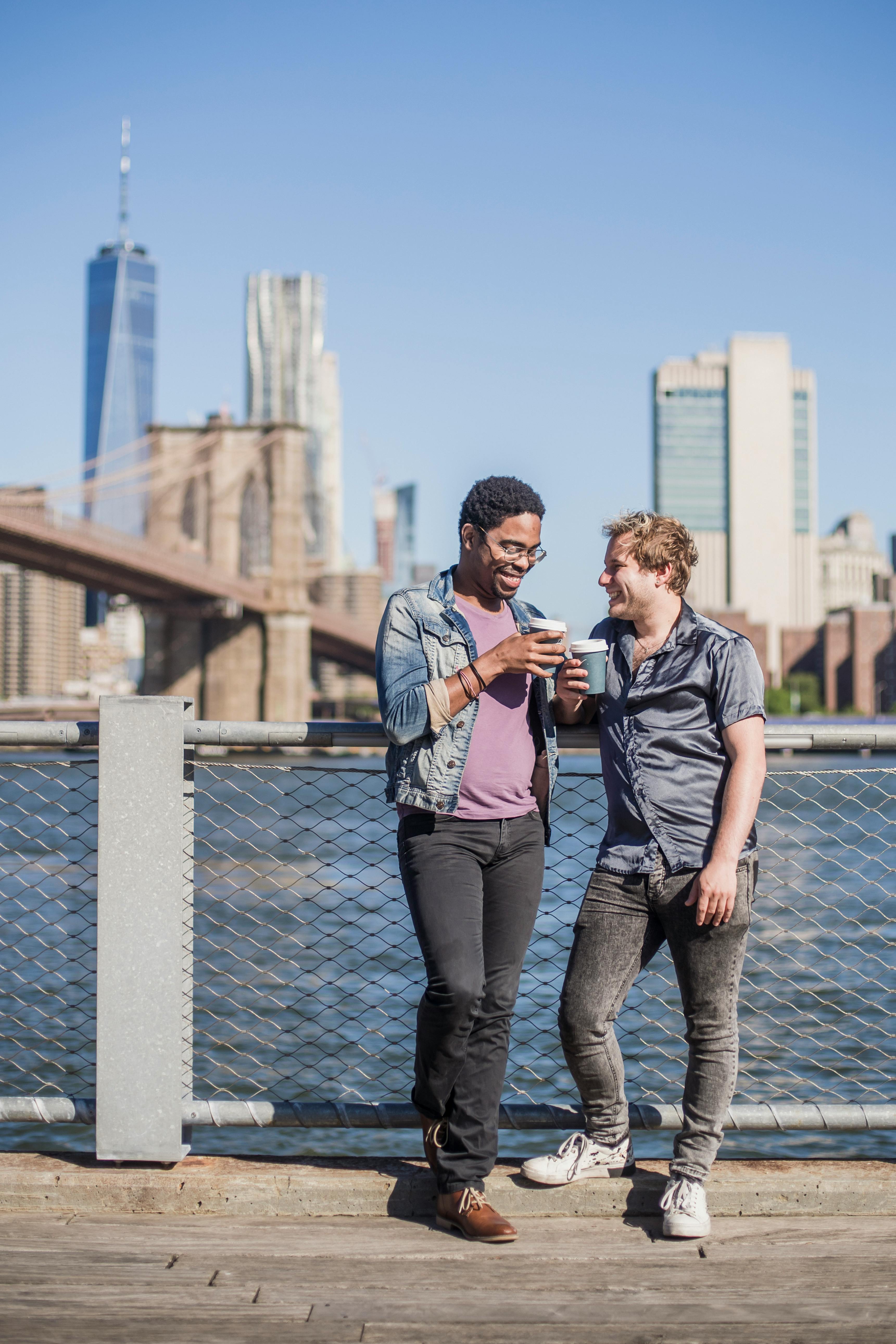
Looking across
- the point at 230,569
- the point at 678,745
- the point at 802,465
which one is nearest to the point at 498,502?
the point at 678,745

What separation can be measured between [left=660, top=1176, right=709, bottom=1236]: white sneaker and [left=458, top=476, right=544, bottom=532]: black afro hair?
1265 mm

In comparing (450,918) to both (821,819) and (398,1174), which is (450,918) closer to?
(398,1174)

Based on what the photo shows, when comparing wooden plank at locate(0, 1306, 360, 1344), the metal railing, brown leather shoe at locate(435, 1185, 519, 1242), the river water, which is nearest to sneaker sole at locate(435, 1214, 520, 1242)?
brown leather shoe at locate(435, 1185, 519, 1242)

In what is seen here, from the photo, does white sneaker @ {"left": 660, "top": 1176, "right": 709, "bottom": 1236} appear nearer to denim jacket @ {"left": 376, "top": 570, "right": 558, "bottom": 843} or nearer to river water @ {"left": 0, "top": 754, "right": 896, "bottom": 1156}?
river water @ {"left": 0, "top": 754, "right": 896, "bottom": 1156}

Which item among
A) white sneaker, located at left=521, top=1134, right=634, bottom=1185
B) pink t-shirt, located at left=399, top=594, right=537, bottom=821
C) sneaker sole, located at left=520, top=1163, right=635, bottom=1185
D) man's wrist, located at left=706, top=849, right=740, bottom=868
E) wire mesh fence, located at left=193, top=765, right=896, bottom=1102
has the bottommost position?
wire mesh fence, located at left=193, top=765, right=896, bottom=1102

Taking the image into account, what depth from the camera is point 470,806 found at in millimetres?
2344

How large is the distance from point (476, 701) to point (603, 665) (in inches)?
9.6

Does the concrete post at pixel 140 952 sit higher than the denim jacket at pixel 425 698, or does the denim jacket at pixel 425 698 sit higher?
the denim jacket at pixel 425 698

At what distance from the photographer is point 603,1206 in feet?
7.92

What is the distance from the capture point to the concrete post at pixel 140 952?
248 cm

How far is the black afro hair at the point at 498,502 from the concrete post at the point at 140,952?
0.69 meters

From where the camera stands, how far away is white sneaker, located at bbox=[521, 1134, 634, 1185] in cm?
240

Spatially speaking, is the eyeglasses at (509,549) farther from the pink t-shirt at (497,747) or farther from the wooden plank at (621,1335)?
the wooden plank at (621,1335)

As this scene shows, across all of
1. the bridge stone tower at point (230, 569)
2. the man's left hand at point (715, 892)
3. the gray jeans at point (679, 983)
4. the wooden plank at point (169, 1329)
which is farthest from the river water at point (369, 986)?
the bridge stone tower at point (230, 569)
